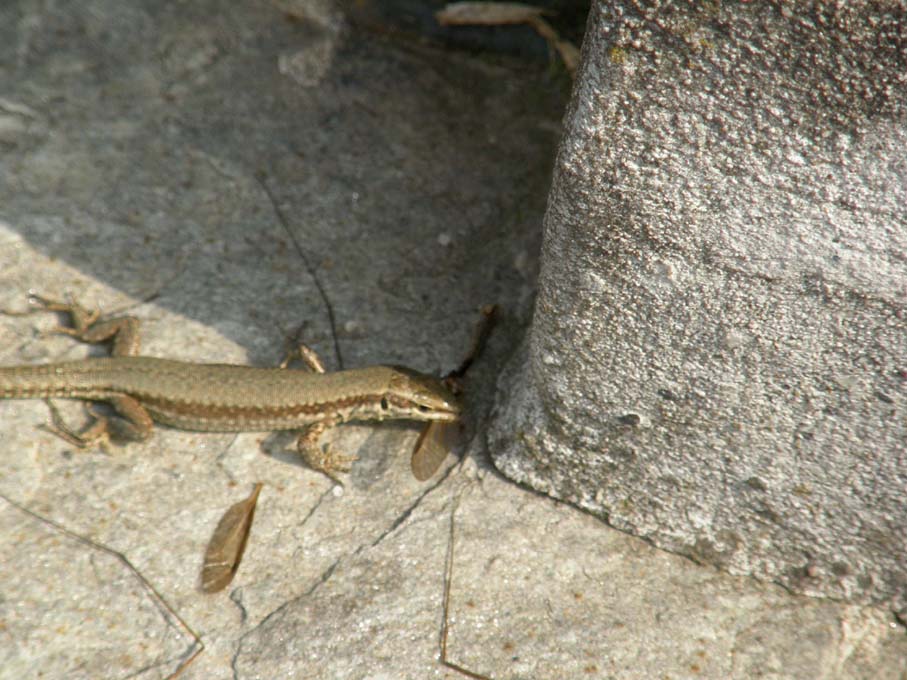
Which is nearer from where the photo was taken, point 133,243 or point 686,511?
point 686,511

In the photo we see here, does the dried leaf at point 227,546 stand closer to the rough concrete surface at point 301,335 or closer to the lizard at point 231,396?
the rough concrete surface at point 301,335

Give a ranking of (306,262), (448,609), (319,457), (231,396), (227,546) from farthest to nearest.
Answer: (306,262) → (231,396) → (319,457) → (227,546) → (448,609)

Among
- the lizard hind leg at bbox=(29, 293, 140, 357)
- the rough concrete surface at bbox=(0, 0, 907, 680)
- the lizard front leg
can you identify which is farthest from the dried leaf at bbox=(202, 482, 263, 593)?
the lizard hind leg at bbox=(29, 293, 140, 357)

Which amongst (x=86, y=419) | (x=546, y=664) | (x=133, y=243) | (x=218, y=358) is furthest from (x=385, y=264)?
(x=546, y=664)

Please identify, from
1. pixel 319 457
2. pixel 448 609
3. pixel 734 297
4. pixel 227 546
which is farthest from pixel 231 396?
pixel 734 297

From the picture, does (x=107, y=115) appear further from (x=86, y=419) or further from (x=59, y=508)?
(x=59, y=508)

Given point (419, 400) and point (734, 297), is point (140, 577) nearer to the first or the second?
point (419, 400)
